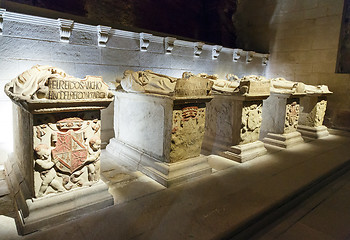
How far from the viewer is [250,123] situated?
379cm

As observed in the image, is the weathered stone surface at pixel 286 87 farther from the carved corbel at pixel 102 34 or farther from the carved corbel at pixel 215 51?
the carved corbel at pixel 102 34

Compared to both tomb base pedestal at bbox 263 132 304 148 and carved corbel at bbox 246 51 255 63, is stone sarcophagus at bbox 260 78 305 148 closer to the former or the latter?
tomb base pedestal at bbox 263 132 304 148

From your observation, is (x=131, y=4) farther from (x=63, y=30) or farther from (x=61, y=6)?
(x=63, y=30)

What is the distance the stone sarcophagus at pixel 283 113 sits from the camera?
4.41 meters

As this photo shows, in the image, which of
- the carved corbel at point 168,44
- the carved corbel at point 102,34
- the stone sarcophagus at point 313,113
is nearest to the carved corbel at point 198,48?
the carved corbel at point 168,44

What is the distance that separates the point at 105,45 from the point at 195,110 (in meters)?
2.01

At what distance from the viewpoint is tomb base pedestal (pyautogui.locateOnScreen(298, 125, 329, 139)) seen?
203 inches

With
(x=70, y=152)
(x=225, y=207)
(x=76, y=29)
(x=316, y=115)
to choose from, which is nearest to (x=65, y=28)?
(x=76, y=29)

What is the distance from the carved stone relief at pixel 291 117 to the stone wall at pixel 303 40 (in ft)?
7.59

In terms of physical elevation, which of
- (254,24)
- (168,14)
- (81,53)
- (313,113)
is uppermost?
(168,14)

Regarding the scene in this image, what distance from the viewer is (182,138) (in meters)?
2.98

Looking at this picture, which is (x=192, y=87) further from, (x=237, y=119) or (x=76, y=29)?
(x=76, y=29)

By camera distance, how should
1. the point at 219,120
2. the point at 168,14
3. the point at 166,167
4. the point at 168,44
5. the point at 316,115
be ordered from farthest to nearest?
1. the point at 168,14
2. the point at 316,115
3. the point at 168,44
4. the point at 219,120
5. the point at 166,167

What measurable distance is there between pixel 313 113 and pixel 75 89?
4766 millimetres
